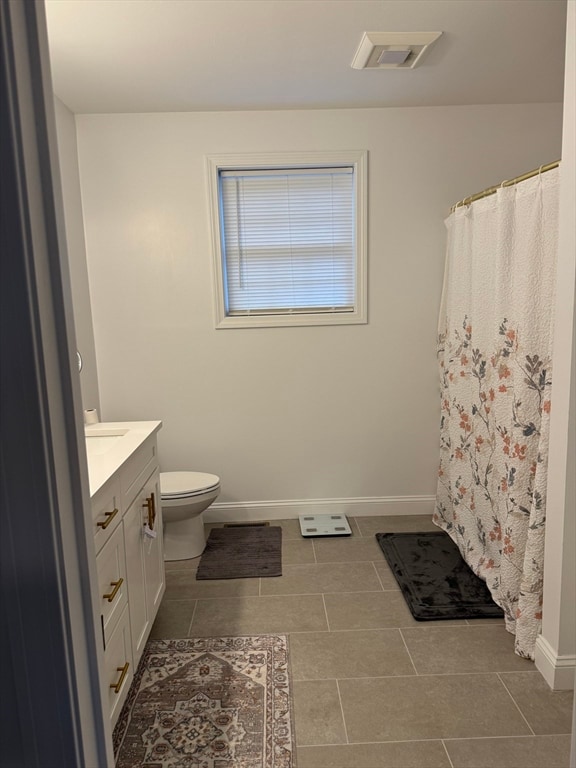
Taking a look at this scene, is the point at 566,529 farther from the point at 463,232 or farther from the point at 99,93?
the point at 99,93

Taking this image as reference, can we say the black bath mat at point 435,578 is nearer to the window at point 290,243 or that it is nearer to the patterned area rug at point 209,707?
Answer: the patterned area rug at point 209,707

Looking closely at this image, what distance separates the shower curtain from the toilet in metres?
1.37

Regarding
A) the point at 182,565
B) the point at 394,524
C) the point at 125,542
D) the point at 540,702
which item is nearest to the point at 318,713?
the point at 540,702

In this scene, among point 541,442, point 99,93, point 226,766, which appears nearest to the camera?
point 226,766

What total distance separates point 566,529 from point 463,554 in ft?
3.53

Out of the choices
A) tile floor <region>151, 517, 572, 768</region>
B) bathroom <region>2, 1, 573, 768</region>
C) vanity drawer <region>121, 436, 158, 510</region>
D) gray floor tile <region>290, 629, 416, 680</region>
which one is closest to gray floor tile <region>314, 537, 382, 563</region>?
tile floor <region>151, 517, 572, 768</region>

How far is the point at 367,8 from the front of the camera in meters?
2.05

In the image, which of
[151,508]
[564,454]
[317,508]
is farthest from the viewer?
[317,508]

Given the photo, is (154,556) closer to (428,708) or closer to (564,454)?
(428,708)

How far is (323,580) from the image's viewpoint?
9.00 ft

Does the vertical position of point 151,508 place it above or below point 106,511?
below

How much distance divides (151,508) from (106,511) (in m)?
0.59

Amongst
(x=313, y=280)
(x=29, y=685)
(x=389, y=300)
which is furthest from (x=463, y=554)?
(x=29, y=685)

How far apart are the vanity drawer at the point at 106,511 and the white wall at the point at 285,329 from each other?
1573 mm
